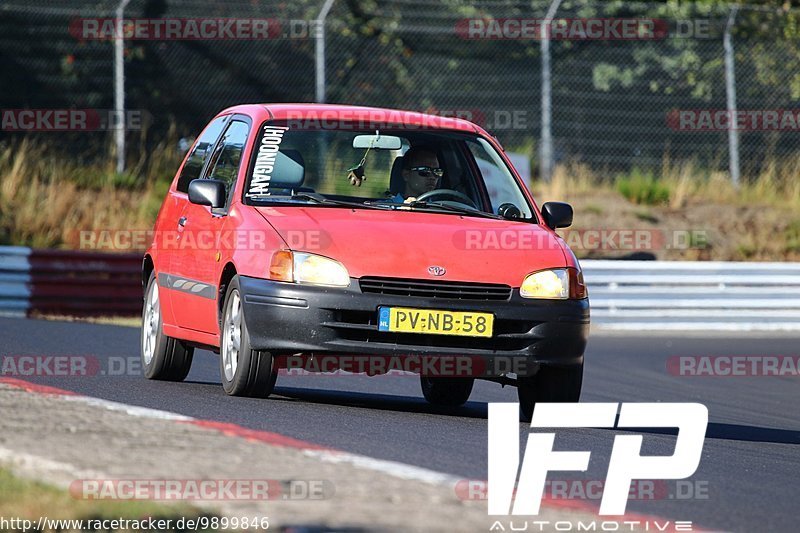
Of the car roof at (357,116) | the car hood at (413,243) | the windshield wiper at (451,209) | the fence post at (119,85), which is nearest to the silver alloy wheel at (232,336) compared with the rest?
the car hood at (413,243)

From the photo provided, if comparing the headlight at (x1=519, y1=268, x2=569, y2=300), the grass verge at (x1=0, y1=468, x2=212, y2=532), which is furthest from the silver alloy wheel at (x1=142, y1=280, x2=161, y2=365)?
the grass verge at (x1=0, y1=468, x2=212, y2=532)

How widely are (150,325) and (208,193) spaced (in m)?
1.67

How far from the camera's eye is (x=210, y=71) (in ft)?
76.2

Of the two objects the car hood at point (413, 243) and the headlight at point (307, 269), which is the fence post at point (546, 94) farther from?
the headlight at point (307, 269)

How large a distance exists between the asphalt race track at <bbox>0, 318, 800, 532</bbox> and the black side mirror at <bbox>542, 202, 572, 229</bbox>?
1216 mm

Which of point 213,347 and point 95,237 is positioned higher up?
point 213,347

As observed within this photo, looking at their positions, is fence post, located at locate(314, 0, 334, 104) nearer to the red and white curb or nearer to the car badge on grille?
the car badge on grille

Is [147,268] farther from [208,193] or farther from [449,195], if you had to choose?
[449,195]

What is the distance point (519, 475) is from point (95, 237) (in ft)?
54.4

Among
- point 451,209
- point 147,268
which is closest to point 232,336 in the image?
point 451,209

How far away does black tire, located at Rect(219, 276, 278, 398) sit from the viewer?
8.55 meters

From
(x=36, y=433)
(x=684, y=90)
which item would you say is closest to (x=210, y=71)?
(x=684, y=90)

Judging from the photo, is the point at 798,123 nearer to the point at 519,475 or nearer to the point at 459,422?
the point at 459,422

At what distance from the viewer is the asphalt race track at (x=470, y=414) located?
6336 mm
